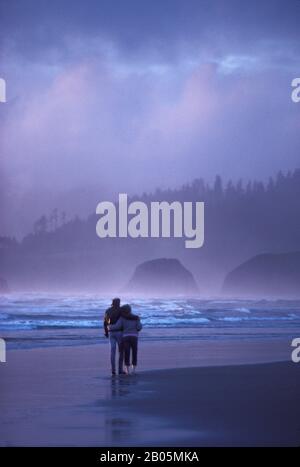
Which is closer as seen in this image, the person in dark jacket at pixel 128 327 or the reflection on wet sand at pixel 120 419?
the reflection on wet sand at pixel 120 419

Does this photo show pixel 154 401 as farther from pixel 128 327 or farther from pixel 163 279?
pixel 163 279

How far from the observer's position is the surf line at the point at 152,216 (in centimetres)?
3794

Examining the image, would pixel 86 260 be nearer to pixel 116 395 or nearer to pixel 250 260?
pixel 250 260

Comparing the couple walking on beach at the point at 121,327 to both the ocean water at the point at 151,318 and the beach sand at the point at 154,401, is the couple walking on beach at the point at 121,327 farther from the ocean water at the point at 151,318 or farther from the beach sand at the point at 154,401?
the ocean water at the point at 151,318

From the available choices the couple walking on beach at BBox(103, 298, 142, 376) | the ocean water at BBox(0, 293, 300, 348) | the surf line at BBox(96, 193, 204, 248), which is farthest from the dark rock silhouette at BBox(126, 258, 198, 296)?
the couple walking on beach at BBox(103, 298, 142, 376)

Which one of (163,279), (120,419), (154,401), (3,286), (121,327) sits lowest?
(120,419)

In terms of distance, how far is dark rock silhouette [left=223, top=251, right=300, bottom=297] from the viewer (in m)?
46.6

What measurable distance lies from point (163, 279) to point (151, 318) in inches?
402

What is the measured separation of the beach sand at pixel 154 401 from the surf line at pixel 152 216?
17.4m

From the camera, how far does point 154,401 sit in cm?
1149

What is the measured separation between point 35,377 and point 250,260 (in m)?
35.4

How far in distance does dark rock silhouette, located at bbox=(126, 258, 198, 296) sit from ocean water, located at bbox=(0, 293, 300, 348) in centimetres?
77

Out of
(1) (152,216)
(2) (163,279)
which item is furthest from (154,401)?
(2) (163,279)

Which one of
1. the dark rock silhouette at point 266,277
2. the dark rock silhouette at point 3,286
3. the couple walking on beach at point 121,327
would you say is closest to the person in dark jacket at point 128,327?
the couple walking on beach at point 121,327
